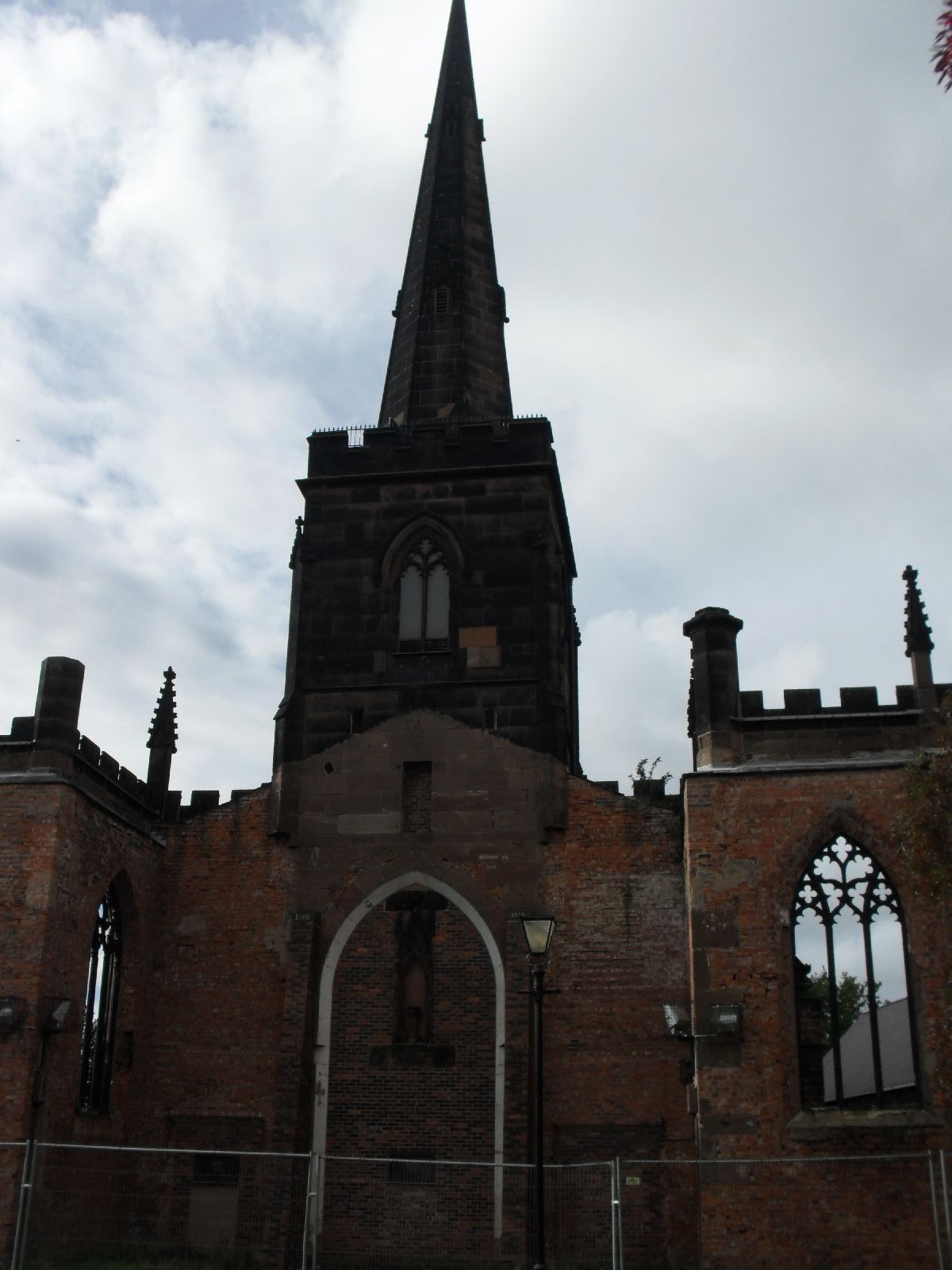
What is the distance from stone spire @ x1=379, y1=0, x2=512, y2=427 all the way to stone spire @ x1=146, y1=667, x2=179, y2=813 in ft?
20.6

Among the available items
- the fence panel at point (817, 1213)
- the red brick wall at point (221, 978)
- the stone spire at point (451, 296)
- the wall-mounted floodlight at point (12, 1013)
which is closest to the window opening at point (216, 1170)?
the red brick wall at point (221, 978)

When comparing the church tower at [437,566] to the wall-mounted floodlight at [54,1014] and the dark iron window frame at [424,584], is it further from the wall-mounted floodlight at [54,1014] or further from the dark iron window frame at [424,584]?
the wall-mounted floodlight at [54,1014]

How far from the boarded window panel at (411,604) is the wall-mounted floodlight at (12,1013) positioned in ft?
27.3

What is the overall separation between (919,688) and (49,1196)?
44.0 ft

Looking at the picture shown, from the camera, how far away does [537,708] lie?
21719 mm

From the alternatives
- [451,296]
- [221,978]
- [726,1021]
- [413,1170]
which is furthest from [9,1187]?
[451,296]

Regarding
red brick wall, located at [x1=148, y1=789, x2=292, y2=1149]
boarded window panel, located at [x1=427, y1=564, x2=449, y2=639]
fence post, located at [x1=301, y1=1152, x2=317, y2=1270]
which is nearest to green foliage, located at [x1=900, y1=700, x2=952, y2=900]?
fence post, located at [x1=301, y1=1152, x2=317, y2=1270]

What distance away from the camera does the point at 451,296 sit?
2617 cm

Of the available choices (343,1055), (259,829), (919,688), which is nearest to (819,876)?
(919,688)

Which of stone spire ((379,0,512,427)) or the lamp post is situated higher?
stone spire ((379,0,512,427))

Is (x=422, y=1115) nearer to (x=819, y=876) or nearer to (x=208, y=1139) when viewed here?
(x=208, y=1139)

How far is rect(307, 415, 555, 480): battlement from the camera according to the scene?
23625 mm

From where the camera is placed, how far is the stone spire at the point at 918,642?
61.2 ft

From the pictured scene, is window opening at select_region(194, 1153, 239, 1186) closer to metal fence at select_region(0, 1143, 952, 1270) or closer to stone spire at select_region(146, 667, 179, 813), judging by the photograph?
metal fence at select_region(0, 1143, 952, 1270)
